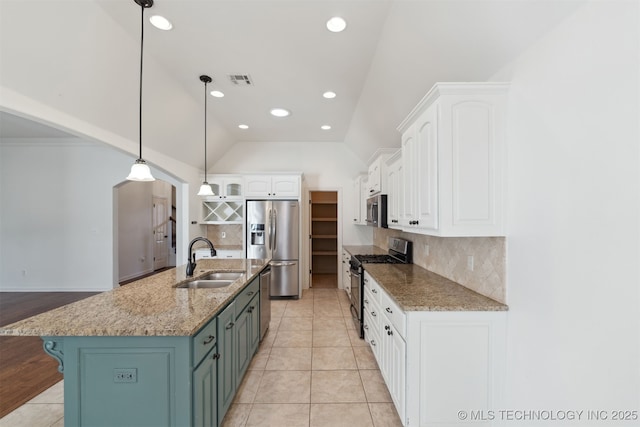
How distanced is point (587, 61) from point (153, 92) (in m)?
3.59

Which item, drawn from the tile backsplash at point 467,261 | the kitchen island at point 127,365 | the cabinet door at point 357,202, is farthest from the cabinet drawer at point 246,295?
the cabinet door at point 357,202

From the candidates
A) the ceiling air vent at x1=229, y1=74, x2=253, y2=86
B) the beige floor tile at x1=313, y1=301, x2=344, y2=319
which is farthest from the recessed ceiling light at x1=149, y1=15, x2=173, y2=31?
the beige floor tile at x1=313, y1=301, x2=344, y2=319

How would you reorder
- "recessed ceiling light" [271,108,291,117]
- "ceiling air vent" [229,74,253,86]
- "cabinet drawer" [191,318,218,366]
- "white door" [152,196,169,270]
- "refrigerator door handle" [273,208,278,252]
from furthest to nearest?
"white door" [152,196,169,270] < "refrigerator door handle" [273,208,278,252] < "recessed ceiling light" [271,108,291,117] < "ceiling air vent" [229,74,253,86] < "cabinet drawer" [191,318,218,366]

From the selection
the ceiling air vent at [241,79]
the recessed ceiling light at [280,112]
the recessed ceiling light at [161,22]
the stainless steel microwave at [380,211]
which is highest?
the recessed ceiling light at [161,22]

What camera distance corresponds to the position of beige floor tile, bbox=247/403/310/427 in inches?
73.9

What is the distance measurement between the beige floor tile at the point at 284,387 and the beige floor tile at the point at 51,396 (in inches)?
65.0

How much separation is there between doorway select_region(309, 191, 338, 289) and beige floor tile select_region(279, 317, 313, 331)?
2.59m

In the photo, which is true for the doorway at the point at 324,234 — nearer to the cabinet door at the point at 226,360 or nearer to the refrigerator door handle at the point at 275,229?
the refrigerator door handle at the point at 275,229

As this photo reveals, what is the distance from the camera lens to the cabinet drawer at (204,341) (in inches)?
53.1

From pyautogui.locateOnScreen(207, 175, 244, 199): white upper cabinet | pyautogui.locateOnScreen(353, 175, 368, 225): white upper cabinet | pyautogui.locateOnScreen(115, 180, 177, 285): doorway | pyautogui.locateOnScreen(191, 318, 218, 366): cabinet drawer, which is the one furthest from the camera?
pyautogui.locateOnScreen(115, 180, 177, 285): doorway

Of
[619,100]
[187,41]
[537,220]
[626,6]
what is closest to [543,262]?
[537,220]

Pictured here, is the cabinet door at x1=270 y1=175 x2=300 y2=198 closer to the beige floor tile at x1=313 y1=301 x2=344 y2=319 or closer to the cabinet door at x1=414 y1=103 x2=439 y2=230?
the beige floor tile at x1=313 y1=301 x2=344 y2=319

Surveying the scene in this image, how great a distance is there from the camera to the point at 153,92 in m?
2.87

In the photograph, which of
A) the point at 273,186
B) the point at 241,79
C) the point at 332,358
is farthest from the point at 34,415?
the point at 273,186
